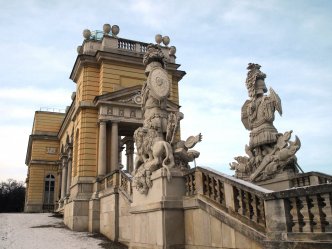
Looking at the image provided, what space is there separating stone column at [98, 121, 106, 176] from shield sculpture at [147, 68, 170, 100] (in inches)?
465

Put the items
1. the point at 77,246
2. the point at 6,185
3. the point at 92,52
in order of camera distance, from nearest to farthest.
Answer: the point at 77,246 → the point at 92,52 → the point at 6,185

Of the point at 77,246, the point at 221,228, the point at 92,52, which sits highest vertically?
the point at 92,52

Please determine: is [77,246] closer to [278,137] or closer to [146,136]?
[146,136]

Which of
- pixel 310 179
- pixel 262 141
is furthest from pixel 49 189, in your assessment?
pixel 310 179

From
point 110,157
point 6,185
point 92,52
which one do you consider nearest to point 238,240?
point 110,157

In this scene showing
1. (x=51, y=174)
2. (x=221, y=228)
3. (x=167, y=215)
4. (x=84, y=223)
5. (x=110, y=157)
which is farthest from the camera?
(x=51, y=174)

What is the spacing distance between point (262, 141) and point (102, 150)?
41.8ft

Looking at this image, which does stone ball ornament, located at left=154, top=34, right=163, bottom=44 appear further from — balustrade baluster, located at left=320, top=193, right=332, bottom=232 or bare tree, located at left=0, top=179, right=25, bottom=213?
bare tree, located at left=0, top=179, right=25, bottom=213

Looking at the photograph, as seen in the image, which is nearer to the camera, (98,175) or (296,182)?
(296,182)

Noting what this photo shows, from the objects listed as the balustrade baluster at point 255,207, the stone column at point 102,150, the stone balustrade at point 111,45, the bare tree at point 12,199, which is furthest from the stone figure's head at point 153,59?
the bare tree at point 12,199

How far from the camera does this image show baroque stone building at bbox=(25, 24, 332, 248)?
16.3 ft

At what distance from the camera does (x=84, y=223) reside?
61.0 ft

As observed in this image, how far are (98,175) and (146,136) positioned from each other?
11537 mm

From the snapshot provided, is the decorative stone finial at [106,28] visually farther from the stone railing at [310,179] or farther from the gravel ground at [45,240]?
the stone railing at [310,179]
